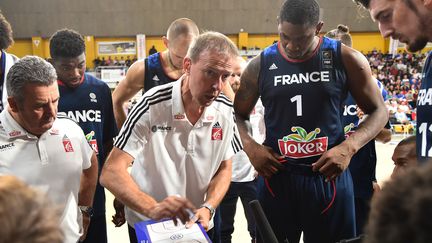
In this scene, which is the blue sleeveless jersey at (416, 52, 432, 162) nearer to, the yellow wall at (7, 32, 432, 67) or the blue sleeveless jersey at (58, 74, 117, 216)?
the blue sleeveless jersey at (58, 74, 117, 216)

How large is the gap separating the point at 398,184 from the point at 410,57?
2047 cm

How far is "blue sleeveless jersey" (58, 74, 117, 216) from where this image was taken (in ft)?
8.81

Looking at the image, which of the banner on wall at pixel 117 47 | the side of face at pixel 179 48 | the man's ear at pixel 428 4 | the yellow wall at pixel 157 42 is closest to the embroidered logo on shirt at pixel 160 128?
the man's ear at pixel 428 4

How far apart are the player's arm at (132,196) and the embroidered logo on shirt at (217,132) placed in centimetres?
44

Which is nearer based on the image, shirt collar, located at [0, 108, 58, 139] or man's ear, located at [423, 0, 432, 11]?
man's ear, located at [423, 0, 432, 11]

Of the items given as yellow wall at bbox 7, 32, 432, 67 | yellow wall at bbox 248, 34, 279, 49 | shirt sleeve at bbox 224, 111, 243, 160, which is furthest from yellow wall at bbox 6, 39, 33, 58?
shirt sleeve at bbox 224, 111, 243, 160

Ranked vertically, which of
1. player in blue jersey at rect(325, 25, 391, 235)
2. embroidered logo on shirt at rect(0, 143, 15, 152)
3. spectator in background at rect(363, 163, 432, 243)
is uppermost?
spectator in background at rect(363, 163, 432, 243)

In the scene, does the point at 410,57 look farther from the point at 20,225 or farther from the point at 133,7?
the point at 20,225

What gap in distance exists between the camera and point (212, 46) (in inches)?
72.7

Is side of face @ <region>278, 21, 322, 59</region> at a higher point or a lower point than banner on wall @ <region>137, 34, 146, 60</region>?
higher

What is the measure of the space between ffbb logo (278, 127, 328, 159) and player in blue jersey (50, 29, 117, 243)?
1.31m

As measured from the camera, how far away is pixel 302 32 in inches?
85.5

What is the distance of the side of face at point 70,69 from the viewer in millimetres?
2621

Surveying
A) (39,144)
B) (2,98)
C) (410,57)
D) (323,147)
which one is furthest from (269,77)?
(410,57)
